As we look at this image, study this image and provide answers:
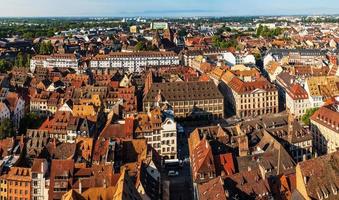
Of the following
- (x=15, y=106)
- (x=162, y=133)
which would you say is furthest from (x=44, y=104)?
(x=162, y=133)

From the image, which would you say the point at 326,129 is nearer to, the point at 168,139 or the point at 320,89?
the point at 168,139

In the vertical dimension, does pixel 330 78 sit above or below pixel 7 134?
above

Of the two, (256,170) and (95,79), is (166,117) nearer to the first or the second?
(256,170)

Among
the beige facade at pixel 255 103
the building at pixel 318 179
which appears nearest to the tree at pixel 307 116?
the beige facade at pixel 255 103

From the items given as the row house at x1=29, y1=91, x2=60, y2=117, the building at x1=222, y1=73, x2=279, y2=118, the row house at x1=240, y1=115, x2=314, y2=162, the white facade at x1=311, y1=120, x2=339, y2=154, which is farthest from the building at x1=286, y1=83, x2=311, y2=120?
the row house at x1=29, y1=91, x2=60, y2=117

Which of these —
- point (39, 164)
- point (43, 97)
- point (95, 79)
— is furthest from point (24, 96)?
point (39, 164)

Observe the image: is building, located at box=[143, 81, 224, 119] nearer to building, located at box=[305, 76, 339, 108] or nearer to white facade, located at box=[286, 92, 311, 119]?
white facade, located at box=[286, 92, 311, 119]
